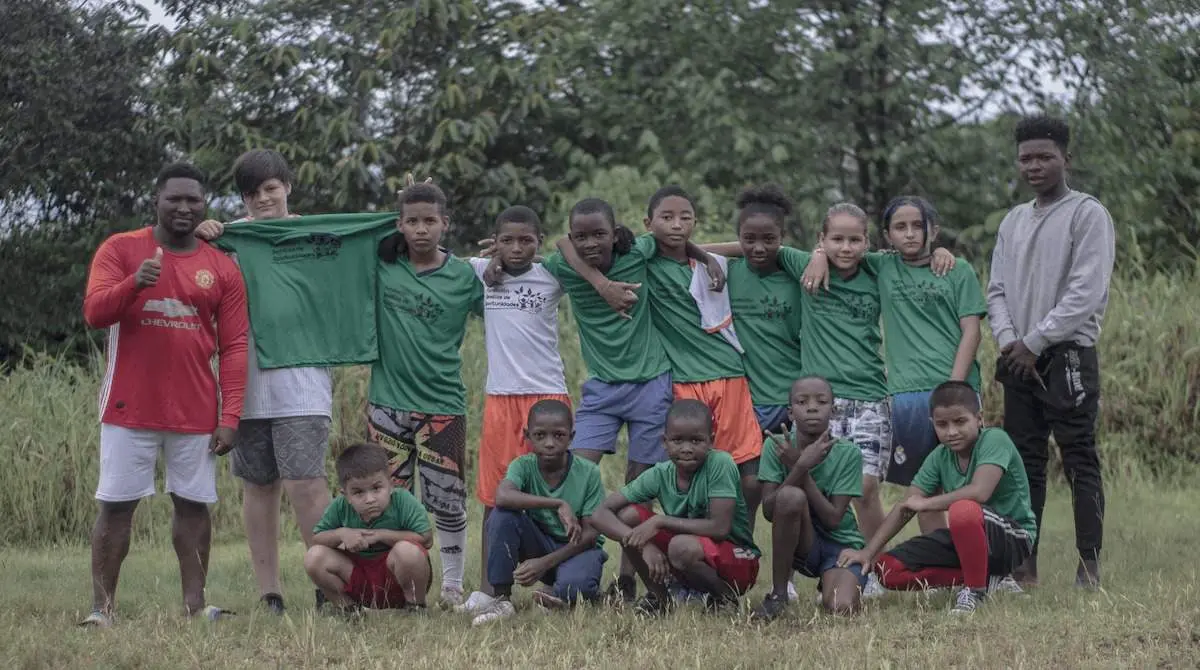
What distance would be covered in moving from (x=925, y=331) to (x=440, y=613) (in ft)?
8.33

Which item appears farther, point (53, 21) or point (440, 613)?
point (53, 21)

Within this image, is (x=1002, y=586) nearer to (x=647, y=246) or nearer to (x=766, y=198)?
(x=766, y=198)

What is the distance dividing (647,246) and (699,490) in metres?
1.27

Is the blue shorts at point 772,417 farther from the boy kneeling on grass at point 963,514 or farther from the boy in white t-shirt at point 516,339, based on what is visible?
the boy in white t-shirt at point 516,339

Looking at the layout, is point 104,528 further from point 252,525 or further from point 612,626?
point 612,626

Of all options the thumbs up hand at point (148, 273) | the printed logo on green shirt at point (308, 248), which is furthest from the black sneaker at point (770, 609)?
the thumbs up hand at point (148, 273)

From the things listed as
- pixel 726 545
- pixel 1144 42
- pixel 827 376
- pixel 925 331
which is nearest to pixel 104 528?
pixel 726 545

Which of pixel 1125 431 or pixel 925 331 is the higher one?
pixel 925 331

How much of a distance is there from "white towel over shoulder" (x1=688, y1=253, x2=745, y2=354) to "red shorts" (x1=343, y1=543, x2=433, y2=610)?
169 centimetres

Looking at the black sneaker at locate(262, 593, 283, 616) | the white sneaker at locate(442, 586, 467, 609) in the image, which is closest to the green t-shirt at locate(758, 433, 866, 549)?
the white sneaker at locate(442, 586, 467, 609)

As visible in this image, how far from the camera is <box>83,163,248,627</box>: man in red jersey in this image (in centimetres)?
643

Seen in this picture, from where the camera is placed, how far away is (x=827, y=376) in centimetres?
716

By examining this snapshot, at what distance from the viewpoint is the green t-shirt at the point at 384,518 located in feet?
22.0

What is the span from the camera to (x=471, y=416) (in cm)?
1130
